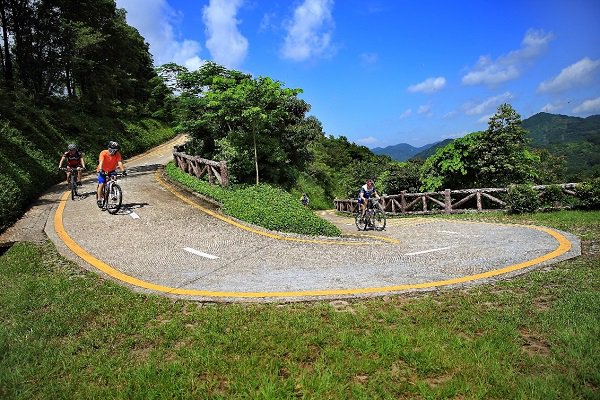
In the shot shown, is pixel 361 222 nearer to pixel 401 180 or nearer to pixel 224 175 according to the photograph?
pixel 224 175

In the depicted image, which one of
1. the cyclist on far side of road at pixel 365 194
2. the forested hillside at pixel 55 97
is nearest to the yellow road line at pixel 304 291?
the forested hillside at pixel 55 97

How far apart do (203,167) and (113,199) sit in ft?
19.9

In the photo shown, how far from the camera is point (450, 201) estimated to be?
18906 millimetres

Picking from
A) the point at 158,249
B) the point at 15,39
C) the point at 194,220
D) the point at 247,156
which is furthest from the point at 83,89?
the point at 158,249

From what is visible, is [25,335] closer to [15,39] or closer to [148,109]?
[15,39]

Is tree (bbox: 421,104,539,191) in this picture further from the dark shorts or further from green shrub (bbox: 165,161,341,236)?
the dark shorts

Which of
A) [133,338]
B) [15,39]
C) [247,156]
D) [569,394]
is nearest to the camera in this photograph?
[569,394]

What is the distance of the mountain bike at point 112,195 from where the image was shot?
38.9 feet

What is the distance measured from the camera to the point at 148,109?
47.8 m

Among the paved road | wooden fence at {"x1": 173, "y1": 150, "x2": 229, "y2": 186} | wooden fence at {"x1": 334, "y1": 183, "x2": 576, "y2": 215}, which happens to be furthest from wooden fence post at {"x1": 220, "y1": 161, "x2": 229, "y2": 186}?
wooden fence at {"x1": 334, "y1": 183, "x2": 576, "y2": 215}

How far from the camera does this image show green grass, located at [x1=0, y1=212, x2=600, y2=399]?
3.25 meters

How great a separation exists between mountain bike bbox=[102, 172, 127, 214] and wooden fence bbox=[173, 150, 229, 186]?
14.1 feet

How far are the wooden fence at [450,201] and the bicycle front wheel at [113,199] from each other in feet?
48.3

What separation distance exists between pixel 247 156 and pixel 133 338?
13850mm
